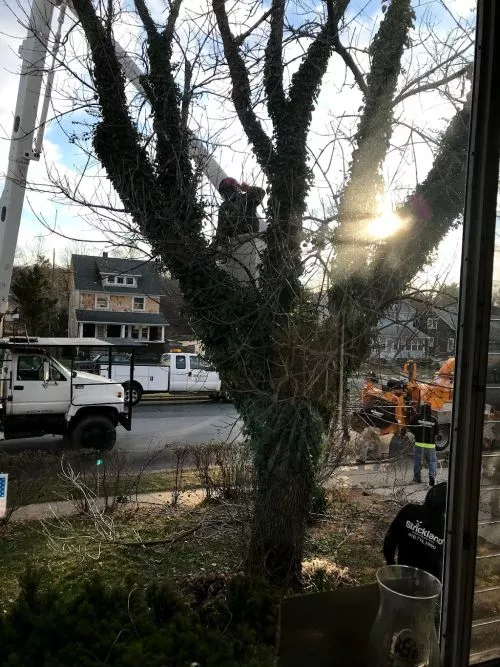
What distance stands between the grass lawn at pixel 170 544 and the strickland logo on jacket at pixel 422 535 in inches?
60.8

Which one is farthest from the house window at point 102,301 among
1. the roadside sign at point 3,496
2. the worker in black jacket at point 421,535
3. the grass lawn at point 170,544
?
the worker in black jacket at point 421,535

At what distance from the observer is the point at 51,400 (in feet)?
27.3

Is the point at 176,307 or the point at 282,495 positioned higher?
the point at 176,307

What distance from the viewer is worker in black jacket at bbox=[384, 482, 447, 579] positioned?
246 cm

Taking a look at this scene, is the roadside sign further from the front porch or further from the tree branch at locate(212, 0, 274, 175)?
the front porch

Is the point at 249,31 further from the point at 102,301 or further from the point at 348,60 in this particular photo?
the point at 102,301

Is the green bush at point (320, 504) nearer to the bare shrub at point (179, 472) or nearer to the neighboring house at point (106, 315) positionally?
the bare shrub at point (179, 472)

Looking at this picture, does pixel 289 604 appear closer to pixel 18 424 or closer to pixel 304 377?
pixel 304 377

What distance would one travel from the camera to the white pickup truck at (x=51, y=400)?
316 inches

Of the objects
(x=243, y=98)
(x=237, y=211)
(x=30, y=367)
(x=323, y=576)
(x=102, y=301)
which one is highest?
(x=243, y=98)

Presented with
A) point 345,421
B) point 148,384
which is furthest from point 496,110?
point 148,384

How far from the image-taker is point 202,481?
19.7 ft

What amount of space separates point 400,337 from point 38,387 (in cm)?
655

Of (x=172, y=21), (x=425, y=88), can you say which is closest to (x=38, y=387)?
(x=172, y=21)
